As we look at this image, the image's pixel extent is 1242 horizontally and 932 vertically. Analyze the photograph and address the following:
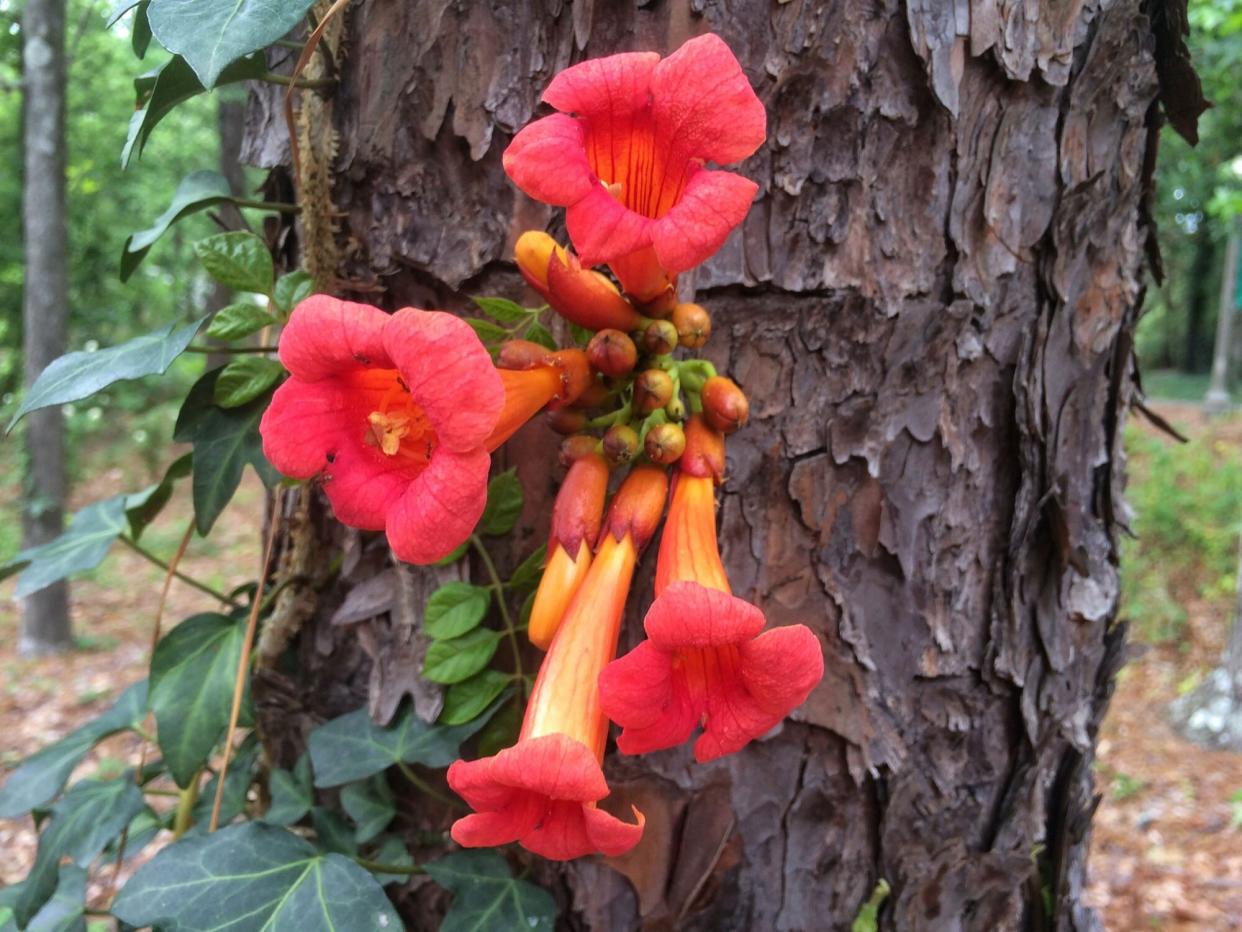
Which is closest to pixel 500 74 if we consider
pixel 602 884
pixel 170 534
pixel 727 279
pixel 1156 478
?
pixel 727 279

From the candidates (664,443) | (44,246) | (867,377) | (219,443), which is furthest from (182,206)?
(44,246)

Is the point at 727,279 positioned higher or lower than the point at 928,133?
lower

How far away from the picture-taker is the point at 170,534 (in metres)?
11.2

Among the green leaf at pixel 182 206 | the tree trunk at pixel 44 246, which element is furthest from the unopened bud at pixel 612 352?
the tree trunk at pixel 44 246

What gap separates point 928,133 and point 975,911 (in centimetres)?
144

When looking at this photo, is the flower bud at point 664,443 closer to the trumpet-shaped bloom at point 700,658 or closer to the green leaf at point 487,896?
the trumpet-shaped bloom at point 700,658

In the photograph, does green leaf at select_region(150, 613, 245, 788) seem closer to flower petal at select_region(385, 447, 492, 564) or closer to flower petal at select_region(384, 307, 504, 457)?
flower petal at select_region(385, 447, 492, 564)

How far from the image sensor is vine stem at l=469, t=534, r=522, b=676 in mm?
1427

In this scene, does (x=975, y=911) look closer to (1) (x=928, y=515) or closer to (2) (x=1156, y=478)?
(1) (x=928, y=515)

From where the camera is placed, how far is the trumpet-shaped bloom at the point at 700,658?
3.22ft

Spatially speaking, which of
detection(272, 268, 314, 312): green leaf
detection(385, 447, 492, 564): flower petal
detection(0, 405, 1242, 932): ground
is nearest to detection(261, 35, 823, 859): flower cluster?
detection(385, 447, 492, 564): flower petal

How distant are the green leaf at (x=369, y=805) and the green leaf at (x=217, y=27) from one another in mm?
1203

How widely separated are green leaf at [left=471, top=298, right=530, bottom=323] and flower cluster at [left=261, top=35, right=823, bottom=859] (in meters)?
0.12

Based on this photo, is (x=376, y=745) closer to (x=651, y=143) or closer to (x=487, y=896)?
(x=487, y=896)
